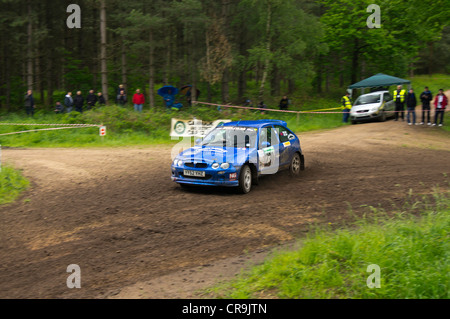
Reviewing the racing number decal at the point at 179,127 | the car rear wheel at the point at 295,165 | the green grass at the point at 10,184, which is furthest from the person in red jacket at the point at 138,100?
the car rear wheel at the point at 295,165

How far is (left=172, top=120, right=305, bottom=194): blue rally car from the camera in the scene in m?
10.7

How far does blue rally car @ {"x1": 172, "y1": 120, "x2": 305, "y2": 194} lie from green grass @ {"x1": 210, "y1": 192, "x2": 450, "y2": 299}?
3997 mm

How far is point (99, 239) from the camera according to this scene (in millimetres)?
7883

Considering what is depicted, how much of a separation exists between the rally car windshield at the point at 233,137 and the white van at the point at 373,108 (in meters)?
16.3

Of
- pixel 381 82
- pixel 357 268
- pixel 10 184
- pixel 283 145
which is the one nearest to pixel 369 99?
pixel 381 82

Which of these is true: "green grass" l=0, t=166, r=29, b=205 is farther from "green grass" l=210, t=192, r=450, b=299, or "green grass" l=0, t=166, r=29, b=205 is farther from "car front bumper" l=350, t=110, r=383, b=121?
"car front bumper" l=350, t=110, r=383, b=121

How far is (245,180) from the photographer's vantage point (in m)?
10.9

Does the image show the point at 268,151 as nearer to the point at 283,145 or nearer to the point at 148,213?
the point at 283,145

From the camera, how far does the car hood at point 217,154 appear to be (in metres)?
10.7

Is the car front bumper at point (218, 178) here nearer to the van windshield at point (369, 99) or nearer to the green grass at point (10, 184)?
the green grass at point (10, 184)

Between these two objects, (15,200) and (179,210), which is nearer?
(179,210)
